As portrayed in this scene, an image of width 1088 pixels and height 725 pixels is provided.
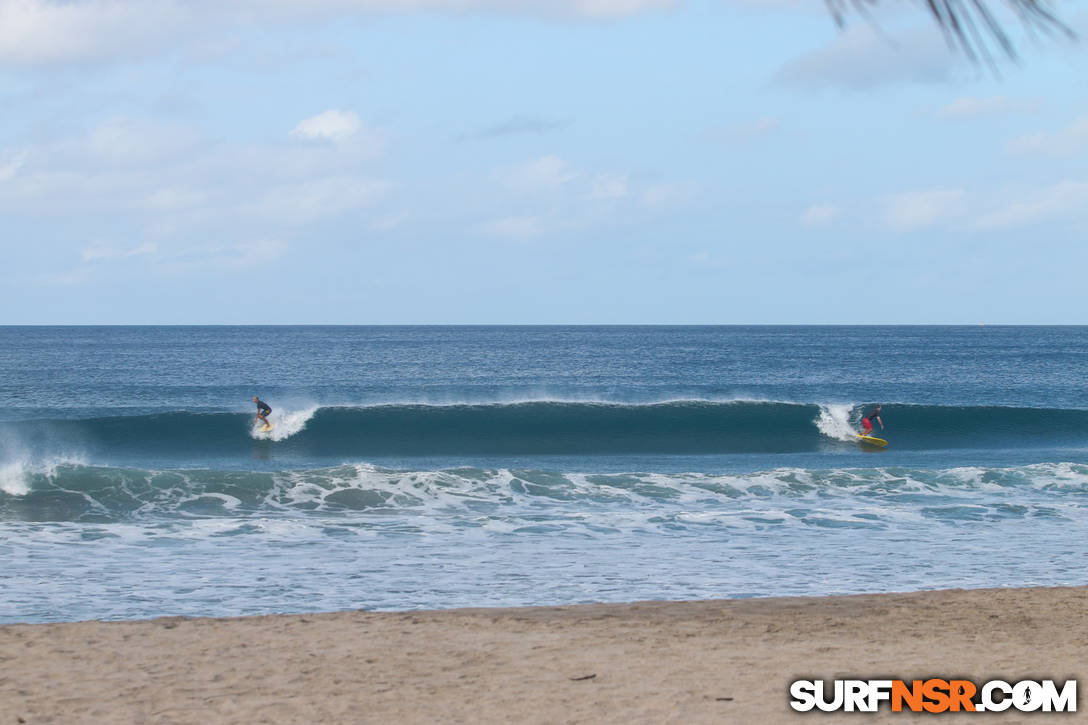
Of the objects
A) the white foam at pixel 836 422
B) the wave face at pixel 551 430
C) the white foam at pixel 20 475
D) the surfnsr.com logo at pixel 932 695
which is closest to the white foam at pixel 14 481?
the white foam at pixel 20 475

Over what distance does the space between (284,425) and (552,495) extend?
1373 cm

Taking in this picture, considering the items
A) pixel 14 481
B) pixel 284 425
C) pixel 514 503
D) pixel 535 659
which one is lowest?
pixel 514 503

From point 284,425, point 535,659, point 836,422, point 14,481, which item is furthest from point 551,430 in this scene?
point 535,659

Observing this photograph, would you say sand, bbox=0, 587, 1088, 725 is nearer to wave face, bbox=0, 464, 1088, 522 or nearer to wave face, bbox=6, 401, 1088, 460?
wave face, bbox=0, 464, 1088, 522

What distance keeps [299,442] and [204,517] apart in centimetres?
1174

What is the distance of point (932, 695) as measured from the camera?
19.2 ft

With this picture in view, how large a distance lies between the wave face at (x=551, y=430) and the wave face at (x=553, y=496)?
270 inches

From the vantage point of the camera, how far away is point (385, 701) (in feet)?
19.3

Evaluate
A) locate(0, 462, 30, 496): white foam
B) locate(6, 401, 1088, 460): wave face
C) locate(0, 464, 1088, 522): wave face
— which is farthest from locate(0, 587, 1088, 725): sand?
locate(6, 401, 1088, 460): wave face

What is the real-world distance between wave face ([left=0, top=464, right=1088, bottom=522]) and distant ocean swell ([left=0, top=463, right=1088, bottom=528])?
18mm

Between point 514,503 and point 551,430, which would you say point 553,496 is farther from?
point 551,430


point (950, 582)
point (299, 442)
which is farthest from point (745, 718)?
point (299, 442)

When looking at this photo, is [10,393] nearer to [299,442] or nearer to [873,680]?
[299,442]

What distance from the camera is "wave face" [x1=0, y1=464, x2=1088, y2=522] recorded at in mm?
13781
